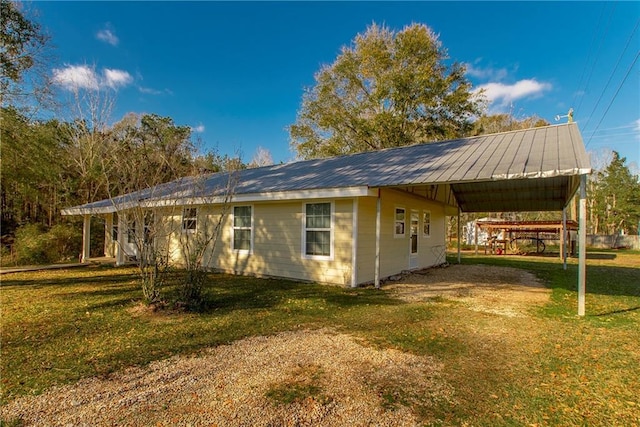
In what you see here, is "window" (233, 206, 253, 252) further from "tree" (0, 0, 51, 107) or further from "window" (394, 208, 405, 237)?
"tree" (0, 0, 51, 107)

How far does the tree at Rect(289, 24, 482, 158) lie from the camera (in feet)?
67.5

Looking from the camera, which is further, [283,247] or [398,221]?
[398,221]

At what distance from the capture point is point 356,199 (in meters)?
7.68

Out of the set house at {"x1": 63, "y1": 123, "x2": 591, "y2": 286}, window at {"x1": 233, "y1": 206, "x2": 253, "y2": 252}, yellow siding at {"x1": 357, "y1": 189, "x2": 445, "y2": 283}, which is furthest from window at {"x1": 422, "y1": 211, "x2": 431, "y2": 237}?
window at {"x1": 233, "y1": 206, "x2": 253, "y2": 252}

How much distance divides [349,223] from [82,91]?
15.9 m

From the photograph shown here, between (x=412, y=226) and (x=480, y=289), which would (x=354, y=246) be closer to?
(x=480, y=289)

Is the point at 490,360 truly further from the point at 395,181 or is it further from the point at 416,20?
the point at 416,20

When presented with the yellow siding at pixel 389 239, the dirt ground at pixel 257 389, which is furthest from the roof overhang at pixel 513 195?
the dirt ground at pixel 257 389

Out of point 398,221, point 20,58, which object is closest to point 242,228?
point 398,221

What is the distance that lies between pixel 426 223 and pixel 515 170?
244 inches

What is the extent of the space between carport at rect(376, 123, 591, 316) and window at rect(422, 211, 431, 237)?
0.69 meters

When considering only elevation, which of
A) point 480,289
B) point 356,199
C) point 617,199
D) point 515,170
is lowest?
point 480,289

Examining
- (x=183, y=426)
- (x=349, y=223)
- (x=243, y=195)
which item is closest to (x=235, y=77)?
(x=243, y=195)

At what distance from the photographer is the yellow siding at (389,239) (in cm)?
816
